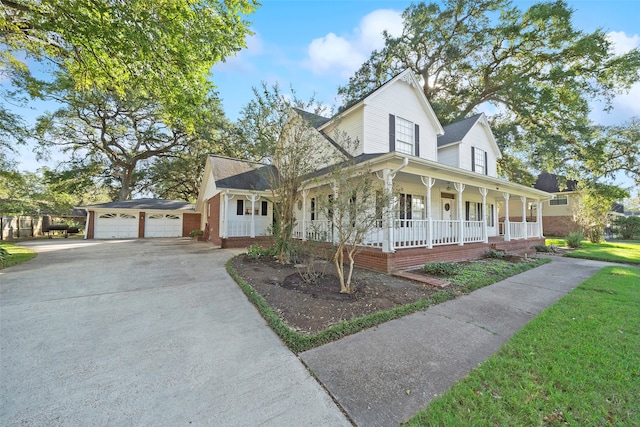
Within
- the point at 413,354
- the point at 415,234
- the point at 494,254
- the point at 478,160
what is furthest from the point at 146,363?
the point at 478,160

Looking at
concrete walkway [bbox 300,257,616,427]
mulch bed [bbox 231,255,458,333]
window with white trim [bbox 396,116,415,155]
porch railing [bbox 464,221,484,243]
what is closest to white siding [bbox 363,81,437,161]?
window with white trim [bbox 396,116,415,155]

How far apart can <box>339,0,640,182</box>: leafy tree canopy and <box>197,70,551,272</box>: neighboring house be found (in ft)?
17.4

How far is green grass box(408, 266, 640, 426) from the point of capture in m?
2.16

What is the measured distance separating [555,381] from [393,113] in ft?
34.9

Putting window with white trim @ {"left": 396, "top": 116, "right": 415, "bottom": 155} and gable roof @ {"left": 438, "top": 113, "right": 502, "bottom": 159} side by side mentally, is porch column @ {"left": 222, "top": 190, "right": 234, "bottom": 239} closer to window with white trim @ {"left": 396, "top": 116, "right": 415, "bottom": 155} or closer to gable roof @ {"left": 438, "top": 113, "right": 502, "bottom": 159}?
window with white trim @ {"left": 396, "top": 116, "right": 415, "bottom": 155}

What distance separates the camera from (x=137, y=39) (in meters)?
5.66

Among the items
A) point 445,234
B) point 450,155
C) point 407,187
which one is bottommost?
point 445,234

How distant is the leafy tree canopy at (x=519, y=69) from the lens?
15.2 metres

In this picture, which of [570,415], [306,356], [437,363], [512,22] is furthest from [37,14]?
[512,22]

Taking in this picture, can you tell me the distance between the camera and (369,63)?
67.6 feet

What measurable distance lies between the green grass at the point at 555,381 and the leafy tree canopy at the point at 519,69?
55.7 feet

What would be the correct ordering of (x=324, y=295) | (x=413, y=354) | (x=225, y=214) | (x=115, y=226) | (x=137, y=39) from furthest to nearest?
(x=115, y=226)
(x=225, y=214)
(x=137, y=39)
(x=324, y=295)
(x=413, y=354)

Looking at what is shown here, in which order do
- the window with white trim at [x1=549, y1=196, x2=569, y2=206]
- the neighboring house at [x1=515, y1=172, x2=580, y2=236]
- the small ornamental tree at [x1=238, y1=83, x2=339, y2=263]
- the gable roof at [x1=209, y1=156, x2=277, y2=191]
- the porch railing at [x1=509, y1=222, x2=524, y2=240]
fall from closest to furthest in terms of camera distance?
the small ornamental tree at [x1=238, y1=83, x2=339, y2=263], the porch railing at [x1=509, y1=222, x2=524, y2=240], the gable roof at [x1=209, y1=156, x2=277, y2=191], the neighboring house at [x1=515, y1=172, x2=580, y2=236], the window with white trim at [x1=549, y1=196, x2=569, y2=206]

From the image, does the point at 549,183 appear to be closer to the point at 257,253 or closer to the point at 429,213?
the point at 429,213
